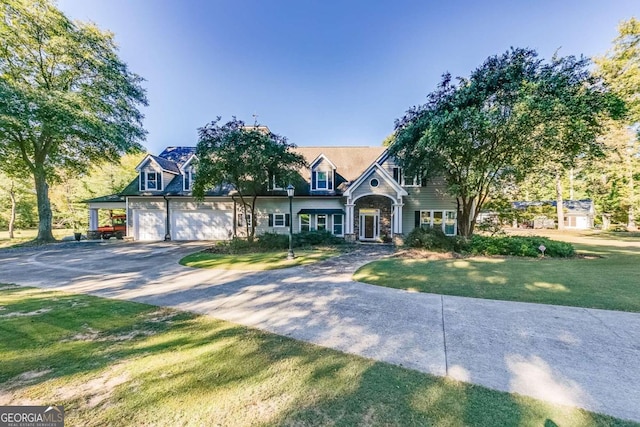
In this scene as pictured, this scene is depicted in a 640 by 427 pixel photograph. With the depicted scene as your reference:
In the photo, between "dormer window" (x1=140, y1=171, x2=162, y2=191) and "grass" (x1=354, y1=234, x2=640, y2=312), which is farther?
"dormer window" (x1=140, y1=171, x2=162, y2=191)

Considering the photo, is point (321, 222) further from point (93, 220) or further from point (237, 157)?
point (93, 220)

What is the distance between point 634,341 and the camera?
4.20 m

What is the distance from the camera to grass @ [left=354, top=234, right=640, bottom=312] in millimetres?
6371

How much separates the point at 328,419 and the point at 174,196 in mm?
21148

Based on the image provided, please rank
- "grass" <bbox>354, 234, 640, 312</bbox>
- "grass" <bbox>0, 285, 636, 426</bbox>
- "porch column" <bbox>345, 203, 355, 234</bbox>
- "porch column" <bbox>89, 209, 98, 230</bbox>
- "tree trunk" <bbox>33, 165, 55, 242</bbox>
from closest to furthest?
"grass" <bbox>0, 285, 636, 426</bbox> < "grass" <bbox>354, 234, 640, 312</bbox> < "porch column" <bbox>345, 203, 355, 234</bbox> < "tree trunk" <bbox>33, 165, 55, 242</bbox> < "porch column" <bbox>89, 209, 98, 230</bbox>

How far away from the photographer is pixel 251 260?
11.8 metres

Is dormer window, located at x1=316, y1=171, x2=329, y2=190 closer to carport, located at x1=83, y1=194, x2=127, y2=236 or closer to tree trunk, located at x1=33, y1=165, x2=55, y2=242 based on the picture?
carport, located at x1=83, y1=194, x2=127, y2=236

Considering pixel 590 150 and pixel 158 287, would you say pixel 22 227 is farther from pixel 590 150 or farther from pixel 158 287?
pixel 590 150

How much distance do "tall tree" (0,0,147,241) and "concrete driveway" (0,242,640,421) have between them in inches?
483

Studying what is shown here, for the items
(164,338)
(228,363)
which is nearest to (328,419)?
(228,363)

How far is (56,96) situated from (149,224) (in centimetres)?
985

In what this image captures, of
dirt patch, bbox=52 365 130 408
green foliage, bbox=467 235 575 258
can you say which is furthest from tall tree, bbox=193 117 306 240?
dirt patch, bbox=52 365 130 408

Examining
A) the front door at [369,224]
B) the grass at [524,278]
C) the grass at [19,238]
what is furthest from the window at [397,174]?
the grass at [19,238]

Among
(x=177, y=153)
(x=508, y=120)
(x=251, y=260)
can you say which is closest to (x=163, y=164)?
(x=177, y=153)
